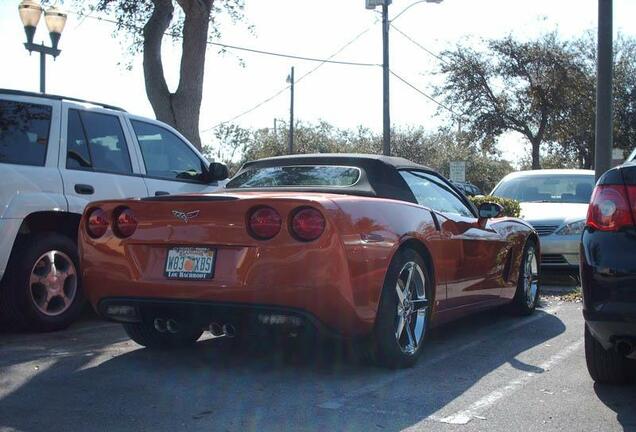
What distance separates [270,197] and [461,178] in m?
17.4

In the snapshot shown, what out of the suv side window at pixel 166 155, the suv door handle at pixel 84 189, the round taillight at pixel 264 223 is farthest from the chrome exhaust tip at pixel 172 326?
the suv side window at pixel 166 155

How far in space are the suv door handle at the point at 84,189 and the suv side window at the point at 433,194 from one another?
265 cm

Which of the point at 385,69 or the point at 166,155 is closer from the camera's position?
the point at 166,155

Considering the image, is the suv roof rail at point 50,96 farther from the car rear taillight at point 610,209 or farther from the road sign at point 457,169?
the road sign at point 457,169

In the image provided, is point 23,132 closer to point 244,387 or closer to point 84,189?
point 84,189

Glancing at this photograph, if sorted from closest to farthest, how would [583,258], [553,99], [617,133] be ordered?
[583,258]
[553,99]
[617,133]

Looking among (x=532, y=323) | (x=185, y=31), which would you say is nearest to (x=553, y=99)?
(x=185, y=31)

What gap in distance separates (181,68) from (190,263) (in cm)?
876

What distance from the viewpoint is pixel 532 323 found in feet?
23.3

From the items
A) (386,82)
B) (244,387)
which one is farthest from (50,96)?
(386,82)

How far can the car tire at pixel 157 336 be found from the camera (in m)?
5.53

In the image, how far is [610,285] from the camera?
12.7 ft

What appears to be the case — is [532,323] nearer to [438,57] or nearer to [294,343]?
[294,343]

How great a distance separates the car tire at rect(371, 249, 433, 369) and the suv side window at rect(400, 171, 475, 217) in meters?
0.72
